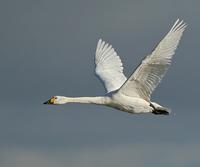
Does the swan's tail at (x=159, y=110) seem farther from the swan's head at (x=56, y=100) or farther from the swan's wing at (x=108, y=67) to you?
the swan's head at (x=56, y=100)

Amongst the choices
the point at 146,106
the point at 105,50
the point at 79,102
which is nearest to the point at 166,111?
the point at 146,106

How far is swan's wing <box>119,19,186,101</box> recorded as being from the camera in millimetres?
34125

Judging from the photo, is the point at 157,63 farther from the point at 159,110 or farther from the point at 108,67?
the point at 108,67

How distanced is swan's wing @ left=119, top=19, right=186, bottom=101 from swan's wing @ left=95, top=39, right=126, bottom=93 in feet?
12.7

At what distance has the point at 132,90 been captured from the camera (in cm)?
3591

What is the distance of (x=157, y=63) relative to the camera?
34.4 meters

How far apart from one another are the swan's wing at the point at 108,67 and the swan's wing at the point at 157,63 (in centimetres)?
388

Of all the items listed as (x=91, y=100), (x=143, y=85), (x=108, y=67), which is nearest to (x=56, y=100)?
(x=91, y=100)

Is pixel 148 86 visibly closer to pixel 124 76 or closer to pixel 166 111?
pixel 166 111

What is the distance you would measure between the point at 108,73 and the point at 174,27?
710cm

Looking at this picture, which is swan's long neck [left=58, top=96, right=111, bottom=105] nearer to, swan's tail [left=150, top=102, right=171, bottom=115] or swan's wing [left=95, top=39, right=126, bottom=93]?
swan's tail [left=150, top=102, right=171, bottom=115]

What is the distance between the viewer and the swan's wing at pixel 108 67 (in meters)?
40.1

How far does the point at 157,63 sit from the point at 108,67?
24.8ft

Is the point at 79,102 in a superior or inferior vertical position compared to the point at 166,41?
inferior
